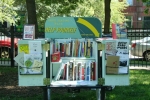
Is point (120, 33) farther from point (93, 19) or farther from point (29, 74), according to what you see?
point (29, 74)

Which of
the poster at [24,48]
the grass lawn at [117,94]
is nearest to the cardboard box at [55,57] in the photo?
the poster at [24,48]

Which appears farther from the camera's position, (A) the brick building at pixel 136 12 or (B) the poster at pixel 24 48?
(A) the brick building at pixel 136 12

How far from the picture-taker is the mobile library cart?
521cm

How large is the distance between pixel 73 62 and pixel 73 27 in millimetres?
752

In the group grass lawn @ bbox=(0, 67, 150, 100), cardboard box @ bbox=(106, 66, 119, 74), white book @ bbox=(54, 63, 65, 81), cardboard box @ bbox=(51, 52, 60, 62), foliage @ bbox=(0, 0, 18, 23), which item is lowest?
grass lawn @ bbox=(0, 67, 150, 100)

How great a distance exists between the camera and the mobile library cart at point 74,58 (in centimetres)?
521

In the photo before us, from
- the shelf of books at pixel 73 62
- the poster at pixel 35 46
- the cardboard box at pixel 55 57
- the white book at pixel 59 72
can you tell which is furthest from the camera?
the white book at pixel 59 72

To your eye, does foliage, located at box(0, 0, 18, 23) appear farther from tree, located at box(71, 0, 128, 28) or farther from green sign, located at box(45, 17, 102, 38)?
green sign, located at box(45, 17, 102, 38)

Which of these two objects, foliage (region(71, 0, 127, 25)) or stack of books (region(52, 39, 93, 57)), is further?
foliage (region(71, 0, 127, 25))

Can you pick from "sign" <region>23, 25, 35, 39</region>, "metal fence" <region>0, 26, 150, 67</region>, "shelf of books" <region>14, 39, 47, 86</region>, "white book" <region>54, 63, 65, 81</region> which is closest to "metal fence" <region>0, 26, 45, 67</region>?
"metal fence" <region>0, 26, 150, 67</region>

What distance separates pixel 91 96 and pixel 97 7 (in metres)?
28.3

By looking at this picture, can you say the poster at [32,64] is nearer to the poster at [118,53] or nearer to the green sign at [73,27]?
the green sign at [73,27]

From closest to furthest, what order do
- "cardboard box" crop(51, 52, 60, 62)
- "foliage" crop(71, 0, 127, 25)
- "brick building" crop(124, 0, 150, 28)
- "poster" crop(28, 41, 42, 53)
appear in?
"poster" crop(28, 41, 42, 53), "cardboard box" crop(51, 52, 60, 62), "foliage" crop(71, 0, 127, 25), "brick building" crop(124, 0, 150, 28)

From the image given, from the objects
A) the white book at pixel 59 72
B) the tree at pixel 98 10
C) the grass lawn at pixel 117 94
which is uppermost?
the tree at pixel 98 10
